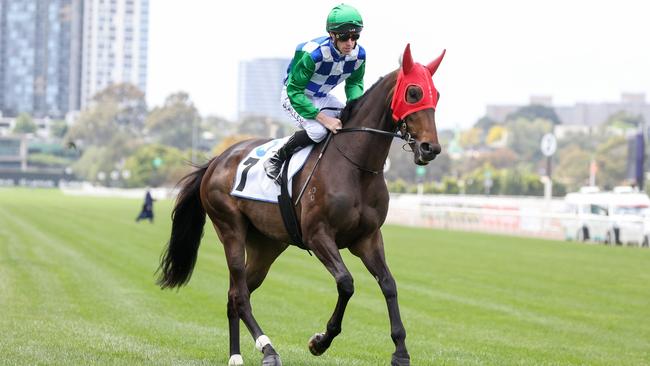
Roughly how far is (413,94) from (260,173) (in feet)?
5.72

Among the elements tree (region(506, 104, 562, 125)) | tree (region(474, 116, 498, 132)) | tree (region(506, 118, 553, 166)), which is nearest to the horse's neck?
tree (region(506, 118, 553, 166))

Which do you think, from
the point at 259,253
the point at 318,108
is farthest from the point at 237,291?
the point at 318,108

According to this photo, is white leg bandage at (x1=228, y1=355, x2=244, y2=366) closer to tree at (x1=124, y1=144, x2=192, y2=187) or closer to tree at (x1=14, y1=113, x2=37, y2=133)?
tree at (x1=124, y1=144, x2=192, y2=187)

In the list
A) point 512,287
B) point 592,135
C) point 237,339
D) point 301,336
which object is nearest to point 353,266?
point 512,287

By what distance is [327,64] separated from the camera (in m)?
8.27

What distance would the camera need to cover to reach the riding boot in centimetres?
838

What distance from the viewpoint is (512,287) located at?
1798cm

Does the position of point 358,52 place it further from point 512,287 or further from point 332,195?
point 512,287

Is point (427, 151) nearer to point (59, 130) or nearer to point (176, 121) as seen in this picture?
point (176, 121)

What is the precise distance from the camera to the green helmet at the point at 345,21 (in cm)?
799

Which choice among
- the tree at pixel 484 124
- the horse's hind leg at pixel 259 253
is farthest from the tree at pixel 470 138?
the horse's hind leg at pixel 259 253

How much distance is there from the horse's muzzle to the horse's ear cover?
0.94 ft

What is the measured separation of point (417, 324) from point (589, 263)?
11.9 m

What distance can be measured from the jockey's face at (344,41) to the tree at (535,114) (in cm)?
16057
